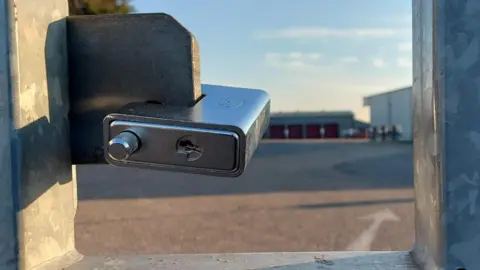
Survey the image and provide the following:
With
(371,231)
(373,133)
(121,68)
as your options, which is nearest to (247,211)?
(371,231)

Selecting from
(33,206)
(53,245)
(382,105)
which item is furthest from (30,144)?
(382,105)

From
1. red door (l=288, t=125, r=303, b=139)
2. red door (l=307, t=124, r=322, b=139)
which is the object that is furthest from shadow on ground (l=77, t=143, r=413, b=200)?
red door (l=307, t=124, r=322, b=139)

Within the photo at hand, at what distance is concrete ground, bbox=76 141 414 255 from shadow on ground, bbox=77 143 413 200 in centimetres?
2

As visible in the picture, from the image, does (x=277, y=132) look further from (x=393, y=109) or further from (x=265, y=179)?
(x=265, y=179)

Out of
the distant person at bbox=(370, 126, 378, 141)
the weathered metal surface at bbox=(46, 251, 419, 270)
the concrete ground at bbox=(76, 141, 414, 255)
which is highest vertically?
the weathered metal surface at bbox=(46, 251, 419, 270)

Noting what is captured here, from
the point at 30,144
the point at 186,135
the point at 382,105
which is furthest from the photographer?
the point at 382,105

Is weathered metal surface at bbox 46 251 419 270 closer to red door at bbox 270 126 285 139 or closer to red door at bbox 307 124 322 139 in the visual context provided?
red door at bbox 270 126 285 139

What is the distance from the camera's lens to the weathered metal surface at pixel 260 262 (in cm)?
97

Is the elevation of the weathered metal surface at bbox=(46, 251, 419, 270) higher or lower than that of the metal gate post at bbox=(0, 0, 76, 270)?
lower

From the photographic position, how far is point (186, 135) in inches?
28.8

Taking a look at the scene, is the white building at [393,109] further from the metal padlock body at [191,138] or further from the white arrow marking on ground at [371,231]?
the metal padlock body at [191,138]

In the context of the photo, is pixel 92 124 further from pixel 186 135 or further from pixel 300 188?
pixel 300 188

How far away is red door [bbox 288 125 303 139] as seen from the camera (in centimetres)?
2830

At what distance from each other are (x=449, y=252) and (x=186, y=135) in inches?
16.6
